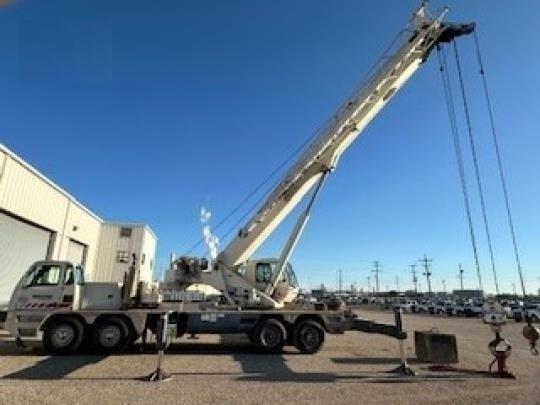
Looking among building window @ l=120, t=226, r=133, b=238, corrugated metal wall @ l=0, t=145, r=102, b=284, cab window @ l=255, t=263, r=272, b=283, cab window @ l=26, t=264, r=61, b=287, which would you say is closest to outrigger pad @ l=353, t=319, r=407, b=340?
cab window @ l=255, t=263, r=272, b=283

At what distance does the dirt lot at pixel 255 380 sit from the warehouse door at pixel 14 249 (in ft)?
19.5

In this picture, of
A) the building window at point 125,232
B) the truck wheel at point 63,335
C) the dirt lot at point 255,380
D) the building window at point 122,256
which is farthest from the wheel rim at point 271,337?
the building window at point 125,232

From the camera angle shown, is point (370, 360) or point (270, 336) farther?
point (270, 336)

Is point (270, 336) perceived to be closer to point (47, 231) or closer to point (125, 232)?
point (47, 231)

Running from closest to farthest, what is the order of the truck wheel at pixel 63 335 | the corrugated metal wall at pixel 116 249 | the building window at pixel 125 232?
1. the truck wheel at pixel 63 335
2. the corrugated metal wall at pixel 116 249
3. the building window at pixel 125 232

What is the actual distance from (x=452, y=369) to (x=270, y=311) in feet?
19.2

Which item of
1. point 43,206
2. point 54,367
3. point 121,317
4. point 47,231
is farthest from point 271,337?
point 47,231

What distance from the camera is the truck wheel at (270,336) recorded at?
51.8 feet

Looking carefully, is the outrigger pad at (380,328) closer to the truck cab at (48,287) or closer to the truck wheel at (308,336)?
the truck wheel at (308,336)

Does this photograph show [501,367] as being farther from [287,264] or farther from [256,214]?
[256,214]

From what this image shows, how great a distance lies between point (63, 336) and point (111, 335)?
1365 mm

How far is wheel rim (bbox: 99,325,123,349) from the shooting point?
15.0m

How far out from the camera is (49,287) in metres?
15.2

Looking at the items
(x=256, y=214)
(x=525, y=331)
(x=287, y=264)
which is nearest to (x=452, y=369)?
(x=525, y=331)
